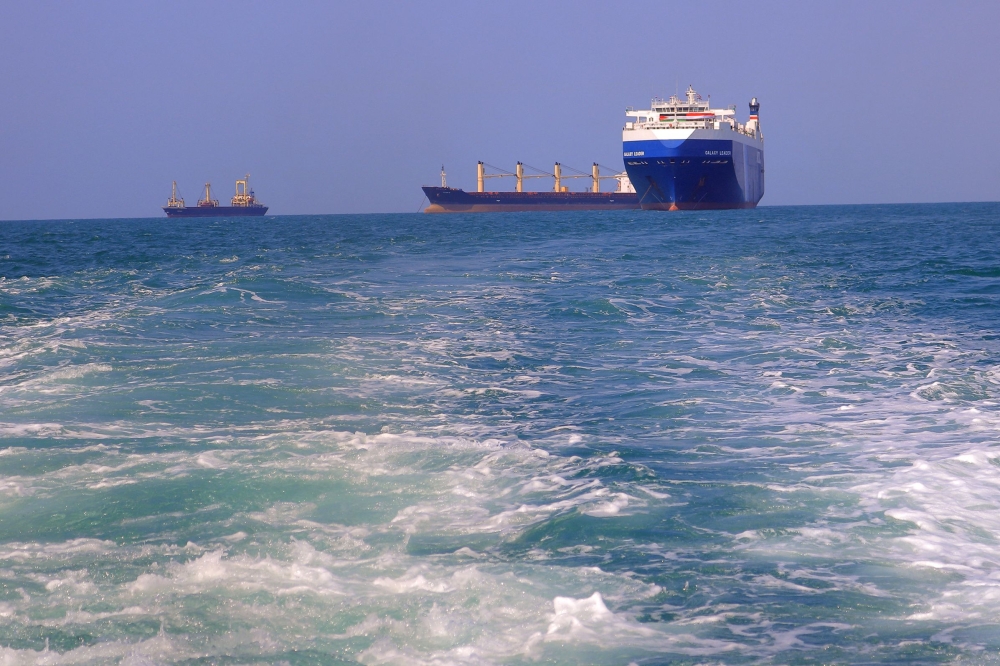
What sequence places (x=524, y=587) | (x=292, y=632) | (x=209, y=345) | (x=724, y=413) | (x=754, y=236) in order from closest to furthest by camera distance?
(x=292, y=632) → (x=524, y=587) → (x=724, y=413) → (x=209, y=345) → (x=754, y=236)

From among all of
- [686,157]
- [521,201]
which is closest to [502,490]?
[686,157]

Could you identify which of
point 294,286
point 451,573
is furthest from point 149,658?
point 294,286

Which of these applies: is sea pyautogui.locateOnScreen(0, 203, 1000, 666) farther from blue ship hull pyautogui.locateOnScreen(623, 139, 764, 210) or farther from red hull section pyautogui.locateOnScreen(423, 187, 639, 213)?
red hull section pyautogui.locateOnScreen(423, 187, 639, 213)

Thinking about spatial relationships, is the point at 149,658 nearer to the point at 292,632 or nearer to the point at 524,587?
the point at 292,632

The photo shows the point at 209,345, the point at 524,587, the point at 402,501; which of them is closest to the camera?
the point at 524,587

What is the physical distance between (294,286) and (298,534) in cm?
1383

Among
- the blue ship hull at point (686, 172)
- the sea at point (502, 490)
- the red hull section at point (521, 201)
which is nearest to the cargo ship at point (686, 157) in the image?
the blue ship hull at point (686, 172)

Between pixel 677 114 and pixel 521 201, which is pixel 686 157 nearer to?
pixel 677 114

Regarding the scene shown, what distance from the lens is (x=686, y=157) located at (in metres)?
65.6

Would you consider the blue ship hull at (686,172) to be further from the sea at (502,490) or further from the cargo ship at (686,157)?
the sea at (502,490)

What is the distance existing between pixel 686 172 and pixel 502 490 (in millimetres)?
64020

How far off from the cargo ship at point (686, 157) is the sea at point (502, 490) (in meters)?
53.7

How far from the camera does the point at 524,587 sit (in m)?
4.19

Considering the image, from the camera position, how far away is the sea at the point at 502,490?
12.4ft
